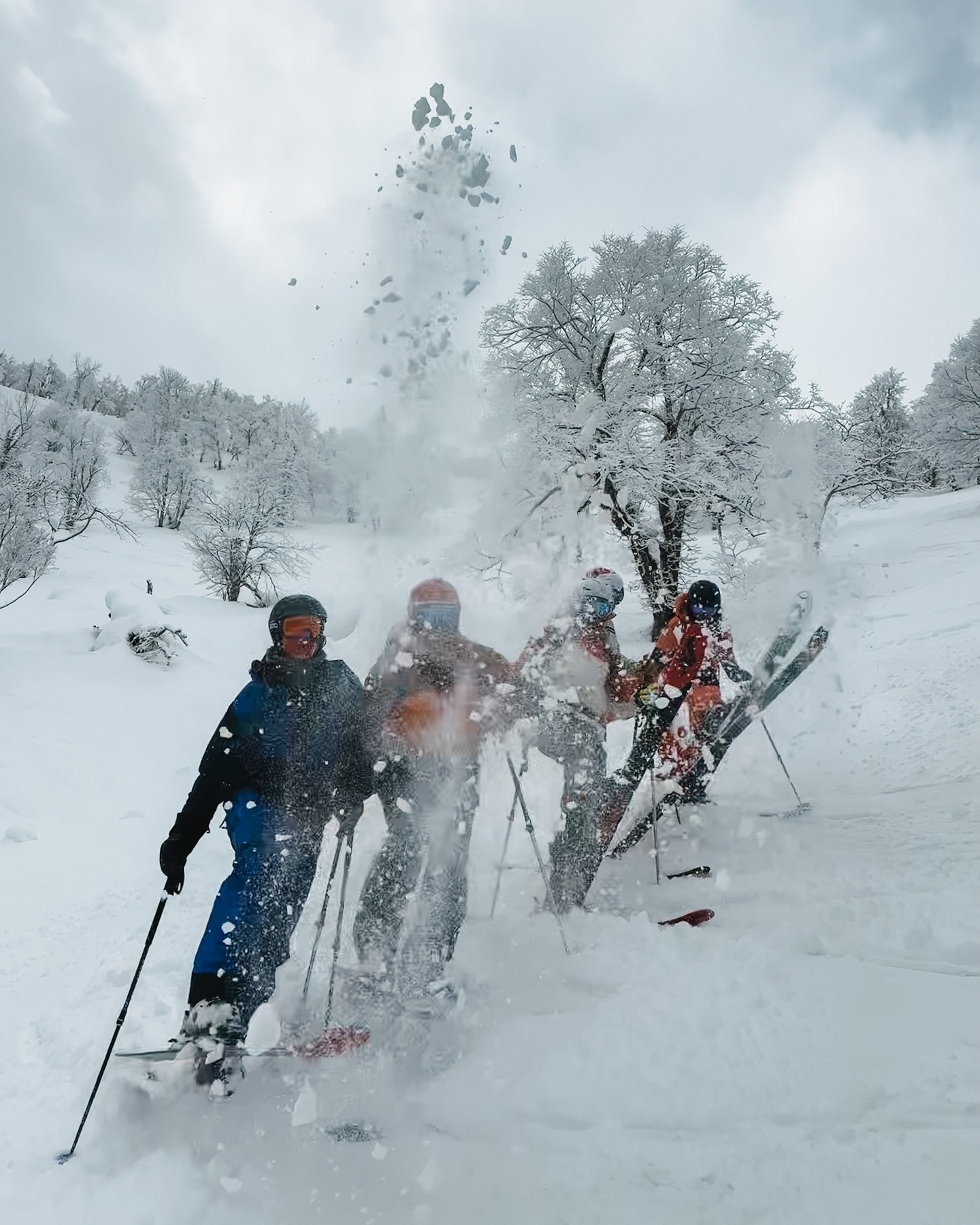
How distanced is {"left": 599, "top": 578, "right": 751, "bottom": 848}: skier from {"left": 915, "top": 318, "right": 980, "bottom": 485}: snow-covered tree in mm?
28096

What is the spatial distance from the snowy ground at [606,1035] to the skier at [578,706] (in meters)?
0.39

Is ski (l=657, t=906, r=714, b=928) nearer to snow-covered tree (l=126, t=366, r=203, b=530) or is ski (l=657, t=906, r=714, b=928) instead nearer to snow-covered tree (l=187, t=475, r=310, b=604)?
snow-covered tree (l=187, t=475, r=310, b=604)

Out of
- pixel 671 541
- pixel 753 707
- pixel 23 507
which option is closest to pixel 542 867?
pixel 753 707

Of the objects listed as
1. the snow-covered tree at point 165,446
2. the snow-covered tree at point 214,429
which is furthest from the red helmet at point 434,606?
the snow-covered tree at point 214,429

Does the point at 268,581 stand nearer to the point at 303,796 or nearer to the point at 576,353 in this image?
the point at 576,353

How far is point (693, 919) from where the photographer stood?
146 inches

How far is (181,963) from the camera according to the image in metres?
3.71

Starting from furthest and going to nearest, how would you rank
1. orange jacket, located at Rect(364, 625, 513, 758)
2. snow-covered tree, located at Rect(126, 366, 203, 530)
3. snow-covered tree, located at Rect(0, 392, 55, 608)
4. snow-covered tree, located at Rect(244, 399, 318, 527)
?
snow-covered tree, located at Rect(126, 366, 203, 530) < snow-covered tree, located at Rect(244, 399, 318, 527) < snow-covered tree, located at Rect(0, 392, 55, 608) < orange jacket, located at Rect(364, 625, 513, 758)

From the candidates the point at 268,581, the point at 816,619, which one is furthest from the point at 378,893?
the point at 268,581

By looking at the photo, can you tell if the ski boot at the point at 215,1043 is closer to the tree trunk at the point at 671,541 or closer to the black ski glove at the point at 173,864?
the black ski glove at the point at 173,864

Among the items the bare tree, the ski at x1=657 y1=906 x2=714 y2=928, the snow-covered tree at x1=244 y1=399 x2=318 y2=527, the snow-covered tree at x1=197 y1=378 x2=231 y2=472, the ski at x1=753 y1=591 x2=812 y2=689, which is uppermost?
the snow-covered tree at x1=197 y1=378 x2=231 y2=472

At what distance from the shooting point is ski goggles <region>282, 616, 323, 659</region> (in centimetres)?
326

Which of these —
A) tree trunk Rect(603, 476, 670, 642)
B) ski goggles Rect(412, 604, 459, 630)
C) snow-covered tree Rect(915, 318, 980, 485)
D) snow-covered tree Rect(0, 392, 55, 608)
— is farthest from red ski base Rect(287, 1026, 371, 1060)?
snow-covered tree Rect(915, 318, 980, 485)

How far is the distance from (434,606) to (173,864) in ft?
5.97
